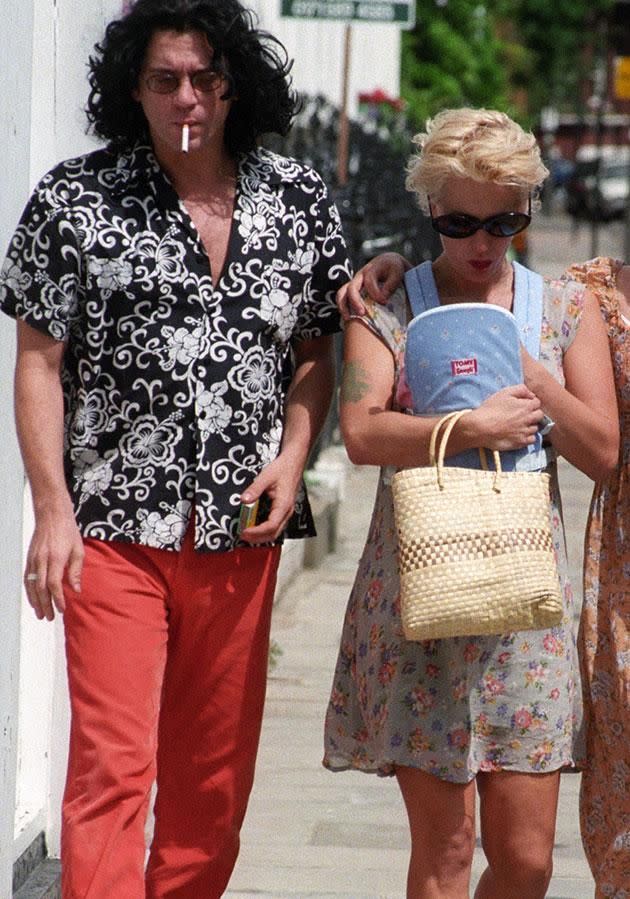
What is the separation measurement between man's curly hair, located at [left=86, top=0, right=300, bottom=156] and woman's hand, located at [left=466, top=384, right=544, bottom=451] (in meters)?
0.72

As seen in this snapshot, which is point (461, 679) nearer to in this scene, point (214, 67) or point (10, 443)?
point (10, 443)

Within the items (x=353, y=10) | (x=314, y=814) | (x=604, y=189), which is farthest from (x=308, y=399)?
(x=604, y=189)

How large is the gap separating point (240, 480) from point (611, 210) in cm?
5190

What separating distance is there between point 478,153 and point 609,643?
98cm

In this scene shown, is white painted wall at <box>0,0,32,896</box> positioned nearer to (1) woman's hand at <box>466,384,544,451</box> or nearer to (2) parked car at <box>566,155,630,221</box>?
(1) woman's hand at <box>466,384,544,451</box>

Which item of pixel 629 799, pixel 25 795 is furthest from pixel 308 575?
pixel 629 799

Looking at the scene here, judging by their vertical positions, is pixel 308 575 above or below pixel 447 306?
below

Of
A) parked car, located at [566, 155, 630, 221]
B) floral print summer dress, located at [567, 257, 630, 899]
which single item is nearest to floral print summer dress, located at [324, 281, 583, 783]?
floral print summer dress, located at [567, 257, 630, 899]

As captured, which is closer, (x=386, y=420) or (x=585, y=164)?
(x=386, y=420)

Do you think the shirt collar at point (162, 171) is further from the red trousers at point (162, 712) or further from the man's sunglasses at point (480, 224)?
the red trousers at point (162, 712)

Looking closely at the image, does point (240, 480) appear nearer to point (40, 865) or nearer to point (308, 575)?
point (40, 865)

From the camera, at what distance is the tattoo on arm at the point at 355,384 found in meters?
3.39

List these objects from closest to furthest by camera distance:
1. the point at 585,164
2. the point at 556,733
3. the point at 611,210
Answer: the point at 556,733 < the point at 611,210 < the point at 585,164

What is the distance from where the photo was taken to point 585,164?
58.3 meters
